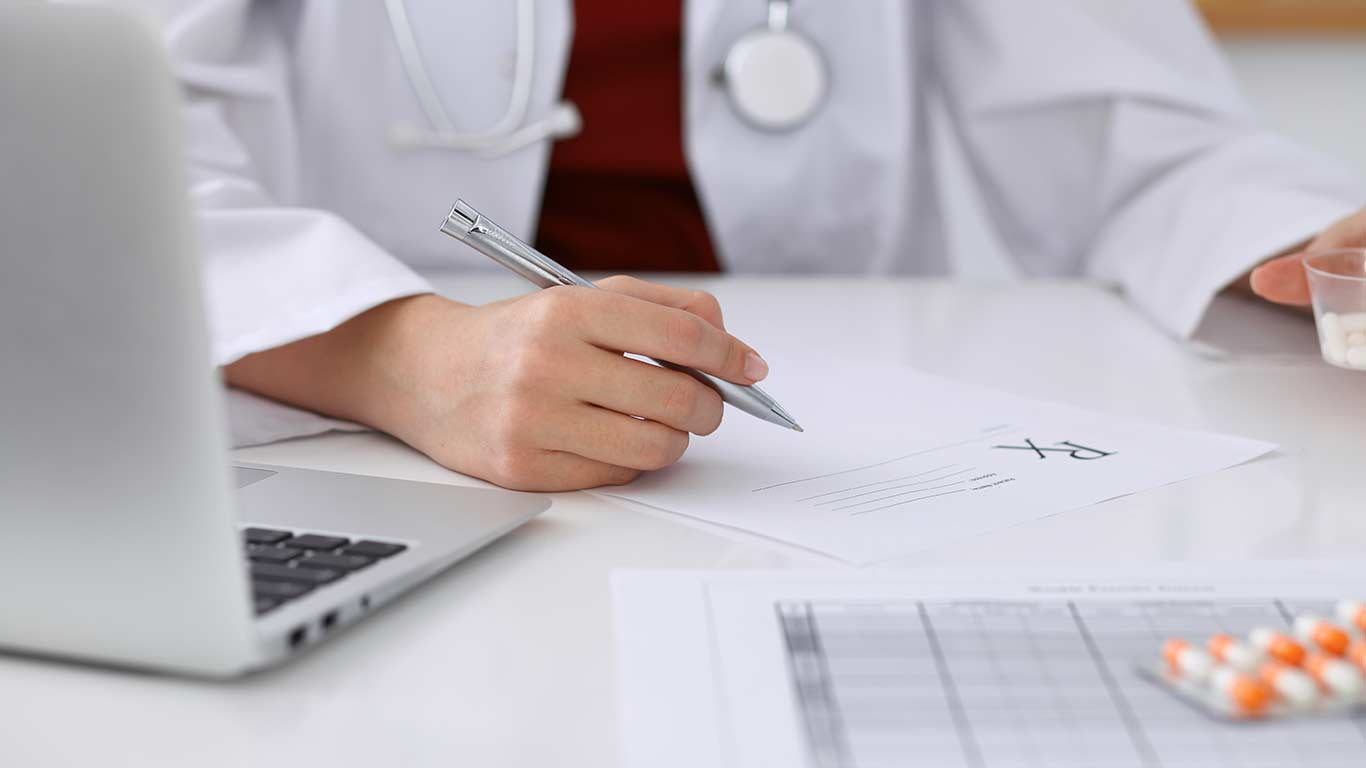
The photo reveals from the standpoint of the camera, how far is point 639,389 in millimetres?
508

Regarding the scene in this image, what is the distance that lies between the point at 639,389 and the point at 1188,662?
0.81 ft

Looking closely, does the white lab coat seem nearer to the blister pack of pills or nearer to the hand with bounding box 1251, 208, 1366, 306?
the hand with bounding box 1251, 208, 1366, 306

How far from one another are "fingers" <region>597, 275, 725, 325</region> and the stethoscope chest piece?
499mm

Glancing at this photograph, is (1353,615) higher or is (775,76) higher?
(775,76)

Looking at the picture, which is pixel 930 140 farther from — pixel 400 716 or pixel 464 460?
pixel 400 716

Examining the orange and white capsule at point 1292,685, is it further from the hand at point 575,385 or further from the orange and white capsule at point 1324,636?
the hand at point 575,385

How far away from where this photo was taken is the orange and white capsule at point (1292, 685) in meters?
0.32

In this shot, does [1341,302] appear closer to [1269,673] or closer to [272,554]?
[1269,673]

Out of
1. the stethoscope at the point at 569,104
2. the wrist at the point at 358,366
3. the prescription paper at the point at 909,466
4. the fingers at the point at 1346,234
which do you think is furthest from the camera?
the stethoscope at the point at 569,104

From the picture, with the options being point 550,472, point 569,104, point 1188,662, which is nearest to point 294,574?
point 550,472

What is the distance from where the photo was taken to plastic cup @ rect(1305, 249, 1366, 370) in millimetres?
629

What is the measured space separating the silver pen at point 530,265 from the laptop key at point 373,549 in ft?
0.48

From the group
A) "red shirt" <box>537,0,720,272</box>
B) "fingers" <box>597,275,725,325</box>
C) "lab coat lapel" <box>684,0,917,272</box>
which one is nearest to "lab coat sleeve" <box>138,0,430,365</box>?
"fingers" <box>597,275,725,325</box>

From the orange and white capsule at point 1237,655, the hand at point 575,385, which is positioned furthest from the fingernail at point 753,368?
the orange and white capsule at point 1237,655
